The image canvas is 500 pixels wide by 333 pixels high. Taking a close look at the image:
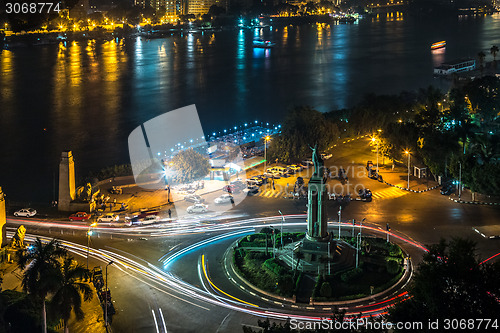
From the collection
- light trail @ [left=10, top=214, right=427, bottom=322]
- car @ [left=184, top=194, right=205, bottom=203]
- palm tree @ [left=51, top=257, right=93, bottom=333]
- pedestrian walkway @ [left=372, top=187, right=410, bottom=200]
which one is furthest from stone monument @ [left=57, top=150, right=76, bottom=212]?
pedestrian walkway @ [left=372, top=187, right=410, bottom=200]

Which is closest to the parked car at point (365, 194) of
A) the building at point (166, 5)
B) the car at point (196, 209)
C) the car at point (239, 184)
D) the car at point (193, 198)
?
the car at point (239, 184)

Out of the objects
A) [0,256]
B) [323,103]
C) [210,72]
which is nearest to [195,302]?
[0,256]

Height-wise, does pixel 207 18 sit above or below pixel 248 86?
above

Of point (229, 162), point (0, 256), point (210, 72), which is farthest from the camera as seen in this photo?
point (210, 72)

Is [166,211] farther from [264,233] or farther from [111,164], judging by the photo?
[111,164]

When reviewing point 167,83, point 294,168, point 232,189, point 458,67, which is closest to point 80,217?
point 232,189

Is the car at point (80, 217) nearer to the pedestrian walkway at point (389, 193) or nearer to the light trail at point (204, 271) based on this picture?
the light trail at point (204, 271)

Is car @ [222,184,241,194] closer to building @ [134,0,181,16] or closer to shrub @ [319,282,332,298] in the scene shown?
shrub @ [319,282,332,298]
